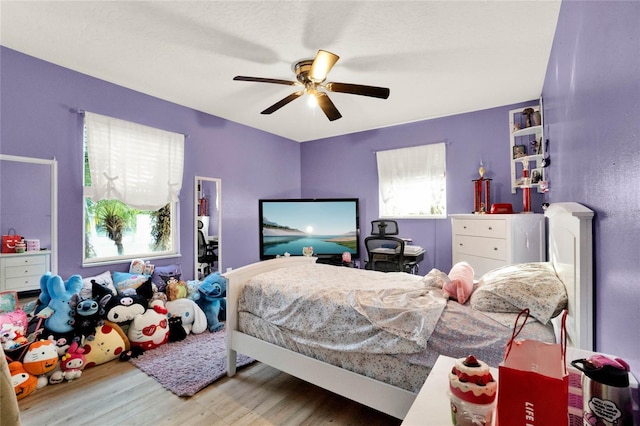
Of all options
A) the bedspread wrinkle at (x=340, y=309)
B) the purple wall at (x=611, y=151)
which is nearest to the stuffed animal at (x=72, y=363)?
the bedspread wrinkle at (x=340, y=309)

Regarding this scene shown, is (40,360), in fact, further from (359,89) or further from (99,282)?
(359,89)

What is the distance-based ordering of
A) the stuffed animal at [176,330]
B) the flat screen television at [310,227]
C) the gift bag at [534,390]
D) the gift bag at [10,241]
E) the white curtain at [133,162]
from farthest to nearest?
the flat screen television at [310,227]
the white curtain at [133,162]
the stuffed animal at [176,330]
the gift bag at [10,241]
the gift bag at [534,390]

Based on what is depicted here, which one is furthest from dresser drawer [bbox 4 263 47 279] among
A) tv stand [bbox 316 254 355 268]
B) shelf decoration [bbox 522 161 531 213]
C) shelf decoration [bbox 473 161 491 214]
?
shelf decoration [bbox 522 161 531 213]

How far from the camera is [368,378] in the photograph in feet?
5.32

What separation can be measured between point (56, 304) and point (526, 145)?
4.97 meters

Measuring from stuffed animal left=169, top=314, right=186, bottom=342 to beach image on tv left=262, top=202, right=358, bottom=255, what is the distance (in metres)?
1.96

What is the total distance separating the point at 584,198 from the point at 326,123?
3.54 meters

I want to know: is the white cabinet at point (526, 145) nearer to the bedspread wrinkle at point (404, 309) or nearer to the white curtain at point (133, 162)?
the bedspread wrinkle at point (404, 309)

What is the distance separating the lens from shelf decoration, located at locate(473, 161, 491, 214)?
11.7 feet

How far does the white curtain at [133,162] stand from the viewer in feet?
9.66

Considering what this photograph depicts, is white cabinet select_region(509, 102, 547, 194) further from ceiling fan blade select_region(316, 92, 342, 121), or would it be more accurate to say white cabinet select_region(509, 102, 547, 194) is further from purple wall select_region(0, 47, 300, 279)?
purple wall select_region(0, 47, 300, 279)

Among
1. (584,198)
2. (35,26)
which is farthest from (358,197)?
(35,26)

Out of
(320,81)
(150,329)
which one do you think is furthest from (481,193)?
(150,329)

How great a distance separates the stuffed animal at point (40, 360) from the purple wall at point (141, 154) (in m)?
0.84
